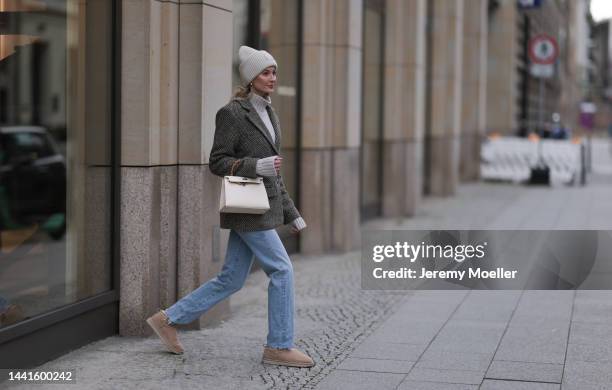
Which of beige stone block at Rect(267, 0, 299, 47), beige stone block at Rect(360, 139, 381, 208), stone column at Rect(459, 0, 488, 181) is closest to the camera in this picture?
beige stone block at Rect(267, 0, 299, 47)

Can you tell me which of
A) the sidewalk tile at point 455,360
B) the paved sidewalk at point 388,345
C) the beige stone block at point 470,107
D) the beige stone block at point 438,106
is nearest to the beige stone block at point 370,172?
the beige stone block at point 438,106

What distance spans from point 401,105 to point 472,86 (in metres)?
9.16

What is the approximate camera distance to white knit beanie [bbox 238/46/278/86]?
580 cm

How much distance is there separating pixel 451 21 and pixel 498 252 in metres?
9.61

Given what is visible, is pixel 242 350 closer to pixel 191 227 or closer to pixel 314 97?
pixel 191 227

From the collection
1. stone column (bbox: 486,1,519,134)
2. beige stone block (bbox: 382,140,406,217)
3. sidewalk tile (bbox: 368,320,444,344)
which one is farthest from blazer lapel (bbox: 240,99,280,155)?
stone column (bbox: 486,1,519,134)

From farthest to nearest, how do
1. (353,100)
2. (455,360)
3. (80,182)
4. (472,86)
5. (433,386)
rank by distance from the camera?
(472,86)
(353,100)
(80,182)
(455,360)
(433,386)

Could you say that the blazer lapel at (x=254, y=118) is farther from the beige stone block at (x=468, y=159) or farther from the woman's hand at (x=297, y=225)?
the beige stone block at (x=468, y=159)

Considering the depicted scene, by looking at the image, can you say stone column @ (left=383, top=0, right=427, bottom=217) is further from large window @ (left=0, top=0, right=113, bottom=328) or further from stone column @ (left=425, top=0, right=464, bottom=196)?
large window @ (left=0, top=0, right=113, bottom=328)

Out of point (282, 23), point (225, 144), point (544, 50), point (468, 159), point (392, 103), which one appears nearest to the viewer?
point (225, 144)

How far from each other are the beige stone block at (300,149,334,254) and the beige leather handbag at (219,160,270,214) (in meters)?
5.31

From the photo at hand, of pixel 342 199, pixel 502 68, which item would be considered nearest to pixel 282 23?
pixel 342 199

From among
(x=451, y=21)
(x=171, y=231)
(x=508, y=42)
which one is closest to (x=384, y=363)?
(x=171, y=231)

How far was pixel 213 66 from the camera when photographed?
23.8 feet
